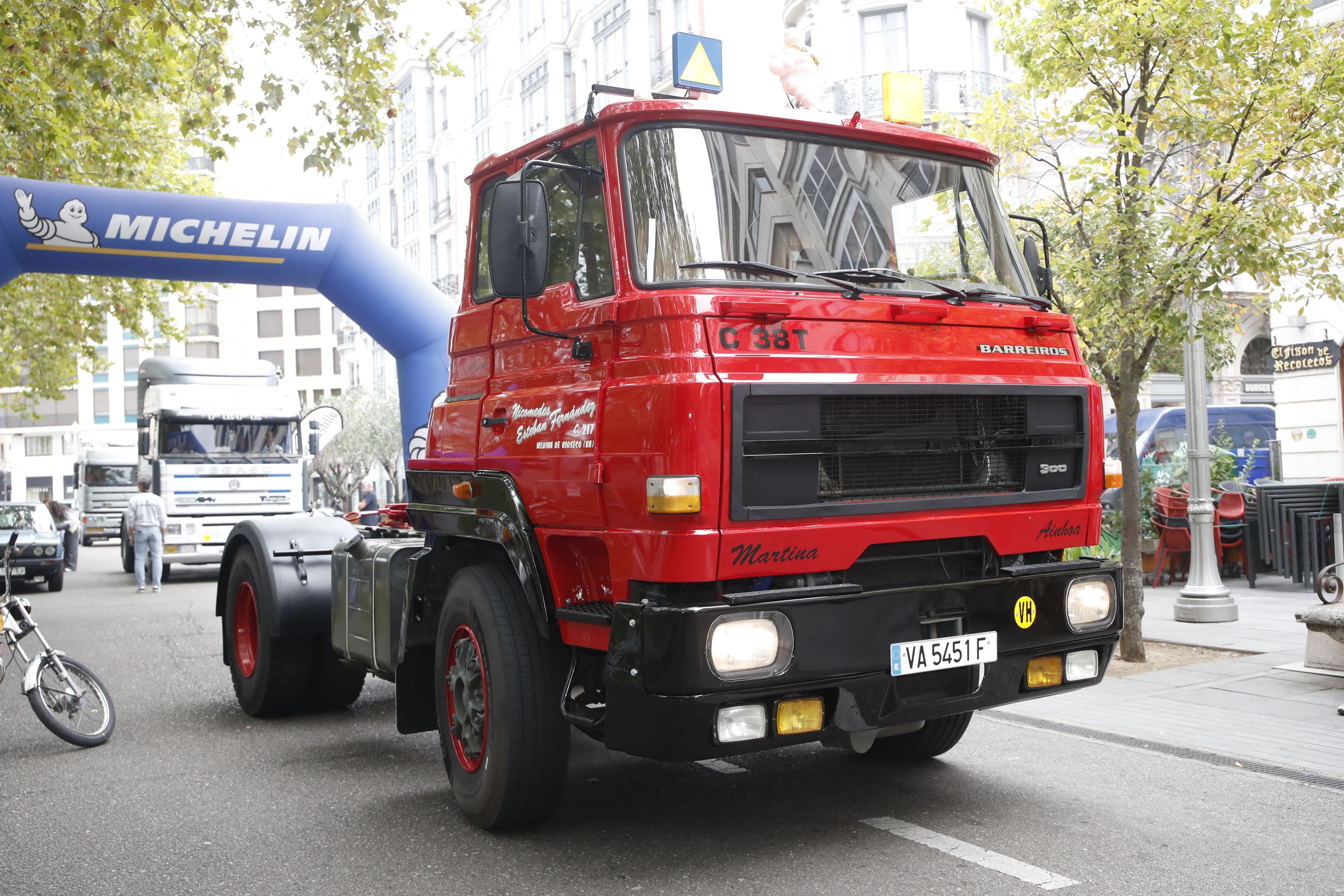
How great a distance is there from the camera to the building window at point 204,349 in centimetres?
8081

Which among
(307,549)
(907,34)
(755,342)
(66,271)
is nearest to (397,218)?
(907,34)

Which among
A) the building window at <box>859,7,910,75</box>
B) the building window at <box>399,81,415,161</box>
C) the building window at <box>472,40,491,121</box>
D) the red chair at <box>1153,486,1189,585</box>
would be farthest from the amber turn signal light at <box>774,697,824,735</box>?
the building window at <box>399,81,415,161</box>

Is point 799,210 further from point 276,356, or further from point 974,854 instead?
point 276,356

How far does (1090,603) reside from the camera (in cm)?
495

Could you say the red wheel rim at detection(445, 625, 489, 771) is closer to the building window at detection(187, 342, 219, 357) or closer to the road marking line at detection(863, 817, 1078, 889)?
the road marking line at detection(863, 817, 1078, 889)

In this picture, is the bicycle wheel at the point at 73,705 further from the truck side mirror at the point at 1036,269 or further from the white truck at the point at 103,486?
the white truck at the point at 103,486

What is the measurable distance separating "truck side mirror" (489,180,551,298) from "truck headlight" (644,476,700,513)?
1067 millimetres

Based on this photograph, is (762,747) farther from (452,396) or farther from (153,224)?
(153,224)

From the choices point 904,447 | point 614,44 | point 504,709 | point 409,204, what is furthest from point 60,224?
point 409,204

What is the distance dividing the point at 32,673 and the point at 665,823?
4277 millimetres

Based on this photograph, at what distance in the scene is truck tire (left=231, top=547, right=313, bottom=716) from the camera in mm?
7590

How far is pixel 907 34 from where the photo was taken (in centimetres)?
2836

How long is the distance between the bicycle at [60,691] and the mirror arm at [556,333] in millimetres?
4346

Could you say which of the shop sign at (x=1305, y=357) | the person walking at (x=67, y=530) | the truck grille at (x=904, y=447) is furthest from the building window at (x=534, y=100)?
the truck grille at (x=904, y=447)
